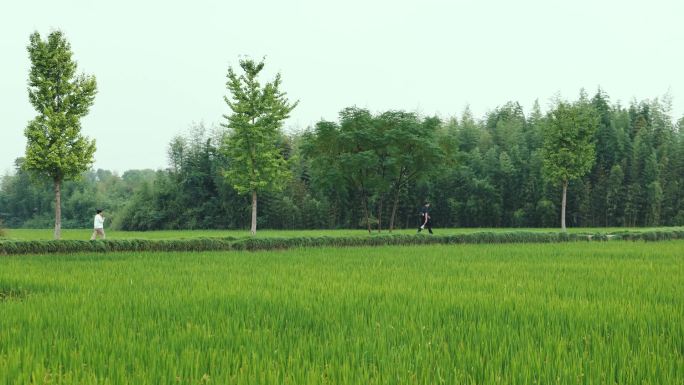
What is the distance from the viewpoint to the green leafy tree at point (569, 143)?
34.6 metres

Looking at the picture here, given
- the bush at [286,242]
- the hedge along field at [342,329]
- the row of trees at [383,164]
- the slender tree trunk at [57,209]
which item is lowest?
the hedge along field at [342,329]

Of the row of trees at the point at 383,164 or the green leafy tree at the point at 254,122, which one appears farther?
the green leafy tree at the point at 254,122

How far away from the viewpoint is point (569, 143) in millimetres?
35281

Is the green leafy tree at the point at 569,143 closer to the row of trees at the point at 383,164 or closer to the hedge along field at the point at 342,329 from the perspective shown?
the row of trees at the point at 383,164

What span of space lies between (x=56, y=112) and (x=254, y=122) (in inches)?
374

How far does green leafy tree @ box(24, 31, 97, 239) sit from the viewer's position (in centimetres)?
2248

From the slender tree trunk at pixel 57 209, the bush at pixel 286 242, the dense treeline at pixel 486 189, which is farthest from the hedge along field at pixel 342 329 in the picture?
the dense treeline at pixel 486 189

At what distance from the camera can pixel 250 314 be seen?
A: 5973 mm

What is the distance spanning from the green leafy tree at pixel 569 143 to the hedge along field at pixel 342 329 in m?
26.5

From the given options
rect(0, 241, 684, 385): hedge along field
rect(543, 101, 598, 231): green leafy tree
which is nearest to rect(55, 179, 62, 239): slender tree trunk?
rect(0, 241, 684, 385): hedge along field

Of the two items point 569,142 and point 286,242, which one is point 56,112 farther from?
point 569,142

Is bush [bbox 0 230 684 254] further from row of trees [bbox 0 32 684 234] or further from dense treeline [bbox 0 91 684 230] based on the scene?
dense treeline [bbox 0 91 684 230]

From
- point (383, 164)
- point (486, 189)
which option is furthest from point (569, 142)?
point (383, 164)

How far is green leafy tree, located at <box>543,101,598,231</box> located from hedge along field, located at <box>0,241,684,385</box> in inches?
1045
